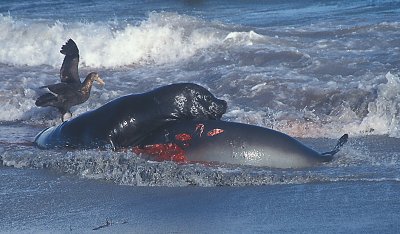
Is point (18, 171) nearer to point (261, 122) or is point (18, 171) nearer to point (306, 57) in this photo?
point (261, 122)

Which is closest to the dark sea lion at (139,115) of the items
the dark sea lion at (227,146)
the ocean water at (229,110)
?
the dark sea lion at (227,146)

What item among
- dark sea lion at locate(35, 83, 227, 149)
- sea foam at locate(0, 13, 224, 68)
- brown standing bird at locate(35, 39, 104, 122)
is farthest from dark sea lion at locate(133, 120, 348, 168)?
sea foam at locate(0, 13, 224, 68)

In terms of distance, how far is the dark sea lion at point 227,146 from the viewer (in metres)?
7.90

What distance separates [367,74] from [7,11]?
1463 centimetres

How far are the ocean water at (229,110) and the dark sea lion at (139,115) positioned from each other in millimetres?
320

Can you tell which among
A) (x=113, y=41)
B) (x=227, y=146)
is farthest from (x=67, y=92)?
(x=113, y=41)

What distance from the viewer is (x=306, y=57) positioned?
1375 cm

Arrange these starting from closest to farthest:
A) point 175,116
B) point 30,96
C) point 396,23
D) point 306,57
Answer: point 175,116
point 30,96
point 306,57
point 396,23

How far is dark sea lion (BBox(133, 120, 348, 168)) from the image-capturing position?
790 cm

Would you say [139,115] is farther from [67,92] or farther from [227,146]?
[67,92]

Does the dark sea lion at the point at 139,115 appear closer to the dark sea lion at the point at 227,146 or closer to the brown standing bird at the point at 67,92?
the dark sea lion at the point at 227,146

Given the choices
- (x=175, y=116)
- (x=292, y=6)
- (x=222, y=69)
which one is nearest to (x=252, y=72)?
(x=222, y=69)

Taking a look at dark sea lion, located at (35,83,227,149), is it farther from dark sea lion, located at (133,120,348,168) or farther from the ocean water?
the ocean water

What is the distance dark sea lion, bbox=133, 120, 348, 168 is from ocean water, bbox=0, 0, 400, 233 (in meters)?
0.20
